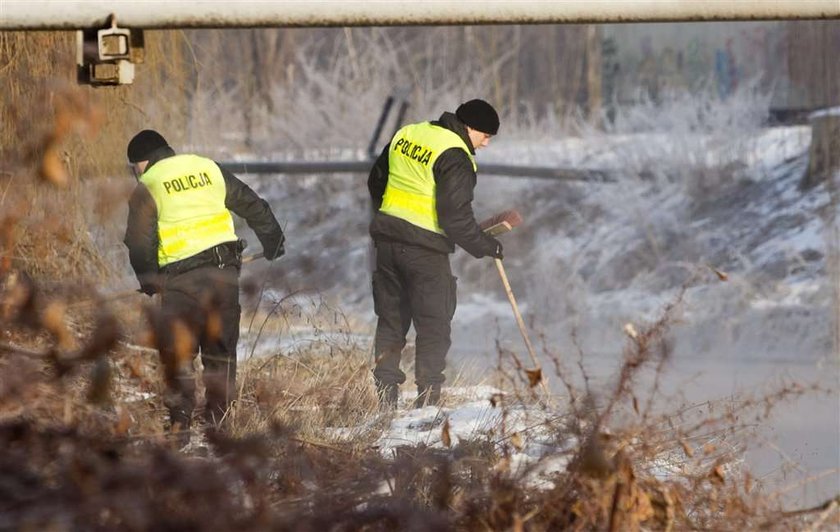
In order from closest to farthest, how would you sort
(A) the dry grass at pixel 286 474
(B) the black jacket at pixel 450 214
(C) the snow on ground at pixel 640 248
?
(A) the dry grass at pixel 286 474
(B) the black jacket at pixel 450 214
(C) the snow on ground at pixel 640 248

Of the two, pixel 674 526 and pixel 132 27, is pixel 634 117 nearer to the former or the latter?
pixel 132 27

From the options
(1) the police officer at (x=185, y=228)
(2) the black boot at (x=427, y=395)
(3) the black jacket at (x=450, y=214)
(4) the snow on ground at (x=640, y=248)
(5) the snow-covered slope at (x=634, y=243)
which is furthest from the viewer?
(5) the snow-covered slope at (x=634, y=243)

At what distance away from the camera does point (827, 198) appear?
60.6ft

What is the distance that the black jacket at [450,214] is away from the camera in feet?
26.8

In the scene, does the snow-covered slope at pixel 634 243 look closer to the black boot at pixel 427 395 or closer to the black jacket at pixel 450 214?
the black boot at pixel 427 395

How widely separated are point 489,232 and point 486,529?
426 cm

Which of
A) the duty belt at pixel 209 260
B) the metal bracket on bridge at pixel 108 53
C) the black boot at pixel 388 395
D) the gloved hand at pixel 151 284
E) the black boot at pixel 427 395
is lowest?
the black boot at pixel 427 395

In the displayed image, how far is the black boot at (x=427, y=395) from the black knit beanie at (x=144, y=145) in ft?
6.24

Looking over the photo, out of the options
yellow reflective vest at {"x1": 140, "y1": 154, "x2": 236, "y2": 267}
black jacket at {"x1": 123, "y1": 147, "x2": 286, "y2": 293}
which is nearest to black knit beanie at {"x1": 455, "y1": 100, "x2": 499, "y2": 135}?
black jacket at {"x1": 123, "y1": 147, "x2": 286, "y2": 293}

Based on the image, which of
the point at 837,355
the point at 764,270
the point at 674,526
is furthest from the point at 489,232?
the point at 764,270

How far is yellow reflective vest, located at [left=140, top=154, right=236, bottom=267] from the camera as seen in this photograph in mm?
7625

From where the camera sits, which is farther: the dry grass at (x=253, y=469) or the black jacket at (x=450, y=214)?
the black jacket at (x=450, y=214)

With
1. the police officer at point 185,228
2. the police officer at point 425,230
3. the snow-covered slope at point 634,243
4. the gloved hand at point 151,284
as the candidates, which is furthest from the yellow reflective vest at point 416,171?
the snow-covered slope at point 634,243

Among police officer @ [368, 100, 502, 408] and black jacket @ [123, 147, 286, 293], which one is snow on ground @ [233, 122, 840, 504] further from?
black jacket @ [123, 147, 286, 293]
